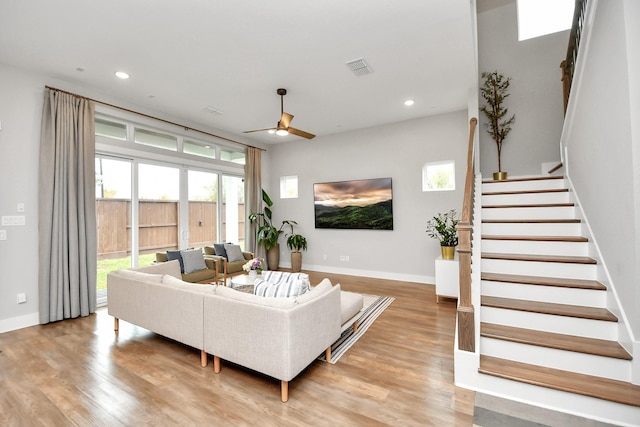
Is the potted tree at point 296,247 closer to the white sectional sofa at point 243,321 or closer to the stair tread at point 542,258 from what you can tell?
the white sectional sofa at point 243,321

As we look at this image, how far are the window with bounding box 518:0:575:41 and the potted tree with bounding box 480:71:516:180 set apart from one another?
0.75 m

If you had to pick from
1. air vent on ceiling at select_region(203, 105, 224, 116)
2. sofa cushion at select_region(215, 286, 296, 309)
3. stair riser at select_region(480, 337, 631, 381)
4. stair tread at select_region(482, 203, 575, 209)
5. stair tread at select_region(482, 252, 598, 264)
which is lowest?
stair riser at select_region(480, 337, 631, 381)

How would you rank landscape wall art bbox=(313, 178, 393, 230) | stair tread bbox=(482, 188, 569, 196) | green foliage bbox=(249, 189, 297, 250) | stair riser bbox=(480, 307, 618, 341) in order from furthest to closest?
green foliage bbox=(249, 189, 297, 250) < landscape wall art bbox=(313, 178, 393, 230) < stair tread bbox=(482, 188, 569, 196) < stair riser bbox=(480, 307, 618, 341)

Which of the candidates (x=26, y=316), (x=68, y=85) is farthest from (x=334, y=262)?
(x=68, y=85)

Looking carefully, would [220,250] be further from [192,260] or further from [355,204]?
[355,204]

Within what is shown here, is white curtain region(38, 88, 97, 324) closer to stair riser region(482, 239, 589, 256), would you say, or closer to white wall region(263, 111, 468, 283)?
white wall region(263, 111, 468, 283)

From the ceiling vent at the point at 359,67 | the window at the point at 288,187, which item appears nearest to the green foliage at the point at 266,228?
the window at the point at 288,187

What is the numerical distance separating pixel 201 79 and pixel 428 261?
4898 mm

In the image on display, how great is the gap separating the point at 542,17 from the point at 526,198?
11.2 feet

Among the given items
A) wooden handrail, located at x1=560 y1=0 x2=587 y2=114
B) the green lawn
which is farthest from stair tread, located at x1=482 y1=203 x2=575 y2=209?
the green lawn

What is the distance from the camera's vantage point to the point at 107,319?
3.77 meters

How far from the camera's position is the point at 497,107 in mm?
4898

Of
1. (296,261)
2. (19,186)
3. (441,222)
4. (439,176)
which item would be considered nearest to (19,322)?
(19,186)

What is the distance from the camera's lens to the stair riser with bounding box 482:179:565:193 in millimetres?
3750
